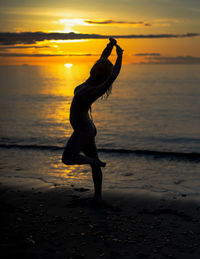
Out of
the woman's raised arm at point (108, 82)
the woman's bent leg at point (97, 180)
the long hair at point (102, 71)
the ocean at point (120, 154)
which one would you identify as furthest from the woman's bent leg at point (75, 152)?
the ocean at point (120, 154)

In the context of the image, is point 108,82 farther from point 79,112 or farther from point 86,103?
point 79,112

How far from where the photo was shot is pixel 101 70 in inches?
221

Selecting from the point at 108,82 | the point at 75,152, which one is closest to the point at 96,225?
the point at 75,152

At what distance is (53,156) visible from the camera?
12.4m

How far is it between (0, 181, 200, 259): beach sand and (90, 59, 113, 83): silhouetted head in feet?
7.71

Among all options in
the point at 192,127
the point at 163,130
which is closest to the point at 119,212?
the point at 163,130

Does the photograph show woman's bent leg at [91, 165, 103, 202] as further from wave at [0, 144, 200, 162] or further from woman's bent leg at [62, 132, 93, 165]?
wave at [0, 144, 200, 162]

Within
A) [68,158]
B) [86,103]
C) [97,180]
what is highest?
[86,103]

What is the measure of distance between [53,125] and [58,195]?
14.9 meters

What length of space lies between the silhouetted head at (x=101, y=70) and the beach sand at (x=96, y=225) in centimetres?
235

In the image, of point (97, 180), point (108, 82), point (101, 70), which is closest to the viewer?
point (108, 82)

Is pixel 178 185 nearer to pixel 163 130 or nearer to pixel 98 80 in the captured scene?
pixel 98 80

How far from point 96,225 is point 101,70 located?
2525mm

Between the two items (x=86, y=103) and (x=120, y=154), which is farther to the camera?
(x=120, y=154)
